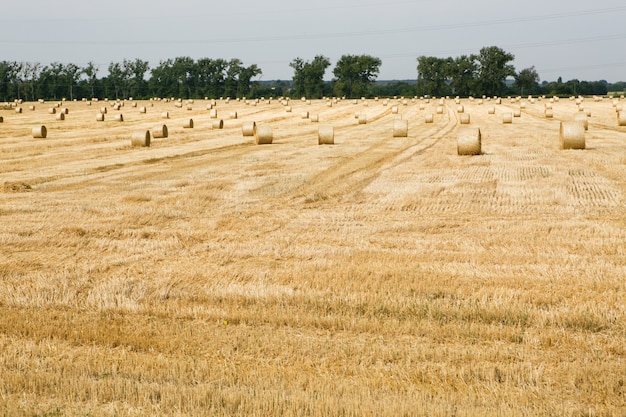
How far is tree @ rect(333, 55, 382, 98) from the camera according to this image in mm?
139875

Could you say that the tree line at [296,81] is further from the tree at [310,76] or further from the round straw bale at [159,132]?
the round straw bale at [159,132]

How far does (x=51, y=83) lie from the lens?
12462 cm

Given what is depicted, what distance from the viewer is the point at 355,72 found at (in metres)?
142

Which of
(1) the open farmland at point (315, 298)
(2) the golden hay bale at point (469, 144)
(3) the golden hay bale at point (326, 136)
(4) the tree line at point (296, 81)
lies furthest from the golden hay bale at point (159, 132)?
(4) the tree line at point (296, 81)

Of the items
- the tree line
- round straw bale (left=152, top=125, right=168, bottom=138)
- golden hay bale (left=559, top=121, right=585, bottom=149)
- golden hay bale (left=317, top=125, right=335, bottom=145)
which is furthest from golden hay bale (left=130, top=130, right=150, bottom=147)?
the tree line

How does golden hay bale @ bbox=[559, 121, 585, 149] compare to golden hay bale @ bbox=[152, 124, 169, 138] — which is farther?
golden hay bale @ bbox=[152, 124, 169, 138]

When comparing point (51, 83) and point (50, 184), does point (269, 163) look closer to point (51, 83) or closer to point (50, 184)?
point (50, 184)

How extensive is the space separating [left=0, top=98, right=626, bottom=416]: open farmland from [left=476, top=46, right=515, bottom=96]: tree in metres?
117

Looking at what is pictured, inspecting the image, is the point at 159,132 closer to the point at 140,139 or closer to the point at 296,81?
the point at 140,139

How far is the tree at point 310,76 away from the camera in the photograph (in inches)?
5640

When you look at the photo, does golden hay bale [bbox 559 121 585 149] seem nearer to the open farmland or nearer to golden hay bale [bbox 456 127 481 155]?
golden hay bale [bbox 456 127 481 155]

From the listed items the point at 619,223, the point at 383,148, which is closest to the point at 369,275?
the point at 619,223

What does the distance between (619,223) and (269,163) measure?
12.5 meters

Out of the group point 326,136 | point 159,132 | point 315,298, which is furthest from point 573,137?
point 315,298
